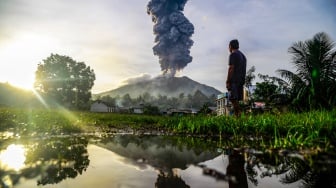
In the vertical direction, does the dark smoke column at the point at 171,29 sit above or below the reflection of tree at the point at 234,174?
above

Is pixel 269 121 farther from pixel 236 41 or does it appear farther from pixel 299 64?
pixel 299 64

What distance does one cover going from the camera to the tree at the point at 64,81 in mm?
65750

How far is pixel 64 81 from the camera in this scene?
67312 mm

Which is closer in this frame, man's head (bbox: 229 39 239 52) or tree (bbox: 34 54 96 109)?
man's head (bbox: 229 39 239 52)

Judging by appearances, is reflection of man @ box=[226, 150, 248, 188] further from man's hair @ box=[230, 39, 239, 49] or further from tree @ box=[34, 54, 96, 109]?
tree @ box=[34, 54, 96, 109]

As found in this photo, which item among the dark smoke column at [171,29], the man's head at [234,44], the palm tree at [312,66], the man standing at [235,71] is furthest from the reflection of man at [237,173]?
the dark smoke column at [171,29]

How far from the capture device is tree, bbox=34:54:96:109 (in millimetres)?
65750

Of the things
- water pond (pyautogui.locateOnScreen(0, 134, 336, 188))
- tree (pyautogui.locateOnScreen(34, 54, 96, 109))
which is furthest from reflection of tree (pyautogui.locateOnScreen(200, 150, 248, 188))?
tree (pyautogui.locateOnScreen(34, 54, 96, 109))

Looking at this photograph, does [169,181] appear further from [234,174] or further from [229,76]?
[229,76]

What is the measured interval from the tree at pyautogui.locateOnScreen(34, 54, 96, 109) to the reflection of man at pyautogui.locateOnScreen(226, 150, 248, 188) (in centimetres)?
6610

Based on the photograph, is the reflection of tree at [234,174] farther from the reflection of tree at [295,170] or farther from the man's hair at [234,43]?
the man's hair at [234,43]

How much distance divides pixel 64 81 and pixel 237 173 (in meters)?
Answer: 70.1

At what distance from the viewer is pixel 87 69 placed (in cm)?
7169

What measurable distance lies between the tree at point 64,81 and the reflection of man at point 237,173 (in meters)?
66.1
